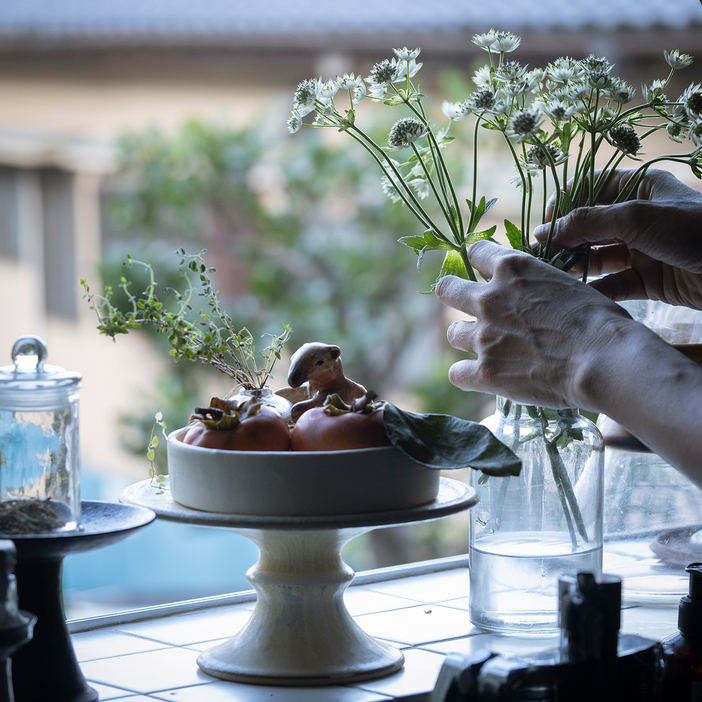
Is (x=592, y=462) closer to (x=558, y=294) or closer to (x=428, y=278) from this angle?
(x=558, y=294)

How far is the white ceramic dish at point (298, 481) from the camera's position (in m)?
0.63

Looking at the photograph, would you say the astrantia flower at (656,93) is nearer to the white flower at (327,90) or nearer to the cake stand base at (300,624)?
the white flower at (327,90)

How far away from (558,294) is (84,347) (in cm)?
393

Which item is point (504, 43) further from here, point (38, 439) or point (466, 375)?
point (38, 439)

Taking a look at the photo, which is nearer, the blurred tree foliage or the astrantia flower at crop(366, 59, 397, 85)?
the astrantia flower at crop(366, 59, 397, 85)

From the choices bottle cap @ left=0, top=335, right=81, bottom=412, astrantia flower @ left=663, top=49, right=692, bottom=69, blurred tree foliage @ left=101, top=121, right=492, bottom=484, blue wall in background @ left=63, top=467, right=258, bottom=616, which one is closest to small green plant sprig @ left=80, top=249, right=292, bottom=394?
bottle cap @ left=0, top=335, right=81, bottom=412

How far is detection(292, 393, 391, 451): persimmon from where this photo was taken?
25.9 inches

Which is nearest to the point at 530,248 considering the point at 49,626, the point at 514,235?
the point at 514,235

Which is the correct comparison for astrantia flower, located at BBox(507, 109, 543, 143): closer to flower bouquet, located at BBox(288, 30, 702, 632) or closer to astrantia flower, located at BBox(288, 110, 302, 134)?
flower bouquet, located at BBox(288, 30, 702, 632)

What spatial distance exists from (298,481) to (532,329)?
9.8 inches

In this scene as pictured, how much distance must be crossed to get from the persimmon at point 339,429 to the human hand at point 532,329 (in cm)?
15

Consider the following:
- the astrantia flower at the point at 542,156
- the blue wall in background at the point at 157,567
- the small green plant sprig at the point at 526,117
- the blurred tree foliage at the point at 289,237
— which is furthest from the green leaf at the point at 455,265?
the blue wall in background at the point at 157,567

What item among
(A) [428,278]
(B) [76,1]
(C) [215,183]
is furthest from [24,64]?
(A) [428,278]

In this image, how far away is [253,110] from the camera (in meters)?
3.90
